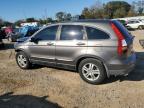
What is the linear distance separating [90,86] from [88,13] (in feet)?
221

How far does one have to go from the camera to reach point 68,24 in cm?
767

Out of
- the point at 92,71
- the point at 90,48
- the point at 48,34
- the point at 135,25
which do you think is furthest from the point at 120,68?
the point at 135,25

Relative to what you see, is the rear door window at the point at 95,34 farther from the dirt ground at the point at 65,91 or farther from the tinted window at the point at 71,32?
the dirt ground at the point at 65,91

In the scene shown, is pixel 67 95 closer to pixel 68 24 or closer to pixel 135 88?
pixel 135 88

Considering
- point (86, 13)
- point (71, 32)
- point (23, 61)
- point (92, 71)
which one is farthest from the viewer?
point (86, 13)

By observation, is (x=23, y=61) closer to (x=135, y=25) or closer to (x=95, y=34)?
(x=95, y=34)

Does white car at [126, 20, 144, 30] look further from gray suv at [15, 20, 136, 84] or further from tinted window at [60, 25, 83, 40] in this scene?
tinted window at [60, 25, 83, 40]

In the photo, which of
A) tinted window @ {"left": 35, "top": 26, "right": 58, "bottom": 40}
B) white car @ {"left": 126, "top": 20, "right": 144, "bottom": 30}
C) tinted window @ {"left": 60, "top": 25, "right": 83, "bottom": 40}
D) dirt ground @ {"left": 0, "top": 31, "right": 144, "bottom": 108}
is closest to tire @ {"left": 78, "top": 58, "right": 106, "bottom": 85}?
dirt ground @ {"left": 0, "top": 31, "right": 144, "bottom": 108}

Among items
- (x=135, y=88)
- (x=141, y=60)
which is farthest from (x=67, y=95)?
(x=141, y=60)

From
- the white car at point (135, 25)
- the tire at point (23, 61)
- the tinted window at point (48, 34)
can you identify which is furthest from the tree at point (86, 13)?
the tinted window at point (48, 34)

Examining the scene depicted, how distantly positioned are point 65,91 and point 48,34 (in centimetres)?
230

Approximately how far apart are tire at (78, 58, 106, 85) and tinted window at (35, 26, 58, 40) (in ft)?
4.65

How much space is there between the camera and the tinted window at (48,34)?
799cm

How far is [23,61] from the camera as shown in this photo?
9164mm
